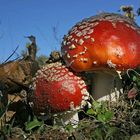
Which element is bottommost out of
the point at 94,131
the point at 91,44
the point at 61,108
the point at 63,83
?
the point at 94,131

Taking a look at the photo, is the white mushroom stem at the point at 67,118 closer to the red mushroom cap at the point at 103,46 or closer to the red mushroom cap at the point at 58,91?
the red mushroom cap at the point at 58,91

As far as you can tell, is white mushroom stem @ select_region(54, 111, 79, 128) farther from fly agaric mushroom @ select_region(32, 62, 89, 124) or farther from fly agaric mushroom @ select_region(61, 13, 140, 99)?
fly agaric mushroom @ select_region(61, 13, 140, 99)

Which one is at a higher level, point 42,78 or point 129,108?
point 42,78

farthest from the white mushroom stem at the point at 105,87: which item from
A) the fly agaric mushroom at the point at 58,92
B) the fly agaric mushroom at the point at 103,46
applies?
the fly agaric mushroom at the point at 58,92

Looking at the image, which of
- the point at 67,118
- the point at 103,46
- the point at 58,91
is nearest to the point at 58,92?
the point at 58,91

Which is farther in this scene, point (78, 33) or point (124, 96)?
point (124, 96)

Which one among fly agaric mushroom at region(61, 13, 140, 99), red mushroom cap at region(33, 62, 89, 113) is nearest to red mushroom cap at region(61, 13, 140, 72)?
fly agaric mushroom at region(61, 13, 140, 99)

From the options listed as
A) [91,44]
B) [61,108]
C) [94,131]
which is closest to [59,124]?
[61,108]

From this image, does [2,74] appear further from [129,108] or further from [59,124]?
[129,108]
